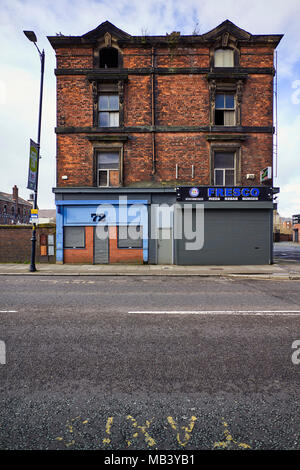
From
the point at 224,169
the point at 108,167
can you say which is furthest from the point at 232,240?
the point at 108,167

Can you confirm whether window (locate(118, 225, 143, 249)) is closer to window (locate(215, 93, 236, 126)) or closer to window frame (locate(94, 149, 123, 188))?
window frame (locate(94, 149, 123, 188))

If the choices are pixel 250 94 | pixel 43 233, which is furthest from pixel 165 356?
pixel 250 94

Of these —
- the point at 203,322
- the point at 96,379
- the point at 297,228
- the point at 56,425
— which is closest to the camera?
the point at 56,425

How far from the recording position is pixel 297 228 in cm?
4594

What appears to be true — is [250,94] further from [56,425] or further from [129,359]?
[56,425]

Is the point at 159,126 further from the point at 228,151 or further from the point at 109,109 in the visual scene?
the point at 228,151

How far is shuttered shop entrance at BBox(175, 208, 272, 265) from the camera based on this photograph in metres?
14.5

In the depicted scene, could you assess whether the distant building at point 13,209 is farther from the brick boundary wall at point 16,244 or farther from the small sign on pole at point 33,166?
the small sign on pole at point 33,166

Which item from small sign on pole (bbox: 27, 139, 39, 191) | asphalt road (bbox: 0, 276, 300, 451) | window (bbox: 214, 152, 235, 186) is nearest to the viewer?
asphalt road (bbox: 0, 276, 300, 451)

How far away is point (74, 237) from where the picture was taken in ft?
48.4

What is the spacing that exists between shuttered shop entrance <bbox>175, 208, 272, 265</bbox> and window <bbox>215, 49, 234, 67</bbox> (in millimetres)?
9116

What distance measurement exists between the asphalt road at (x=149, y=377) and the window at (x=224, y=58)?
15.2 m

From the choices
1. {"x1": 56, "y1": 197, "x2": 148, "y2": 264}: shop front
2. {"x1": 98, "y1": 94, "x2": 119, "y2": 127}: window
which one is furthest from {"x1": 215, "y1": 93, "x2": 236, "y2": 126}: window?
{"x1": 56, "y1": 197, "x2": 148, "y2": 264}: shop front
